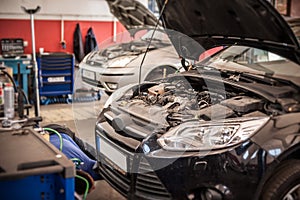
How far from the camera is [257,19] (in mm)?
2279

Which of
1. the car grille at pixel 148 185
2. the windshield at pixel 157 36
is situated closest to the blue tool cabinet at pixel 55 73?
the windshield at pixel 157 36

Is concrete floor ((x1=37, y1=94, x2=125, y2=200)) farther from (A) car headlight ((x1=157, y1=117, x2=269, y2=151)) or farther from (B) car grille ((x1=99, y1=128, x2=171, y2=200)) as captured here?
(A) car headlight ((x1=157, y1=117, x2=269, y2=151))

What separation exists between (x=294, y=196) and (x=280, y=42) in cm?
85

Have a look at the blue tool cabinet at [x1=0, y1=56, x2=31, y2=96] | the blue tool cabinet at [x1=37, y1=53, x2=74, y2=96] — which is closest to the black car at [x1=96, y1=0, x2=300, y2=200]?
the blue tool cabinet at [x1=37, y1=53, x2=74, y2=96]

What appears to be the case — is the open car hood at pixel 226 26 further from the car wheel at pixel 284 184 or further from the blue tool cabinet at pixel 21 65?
the blue tool cabinet at pixel 21 65

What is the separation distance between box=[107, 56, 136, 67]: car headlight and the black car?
2298 mm

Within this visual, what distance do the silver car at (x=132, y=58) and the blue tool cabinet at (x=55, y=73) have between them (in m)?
0.28

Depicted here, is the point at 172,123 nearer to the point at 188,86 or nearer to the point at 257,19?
the point at 188,86

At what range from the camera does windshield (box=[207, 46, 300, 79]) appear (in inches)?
99.3

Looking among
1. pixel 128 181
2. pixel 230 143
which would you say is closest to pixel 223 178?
pixel 230 143

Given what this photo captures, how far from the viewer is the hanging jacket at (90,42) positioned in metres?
8.06

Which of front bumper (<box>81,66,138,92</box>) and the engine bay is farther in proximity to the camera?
front bumper (<box>81,66,138,92</box>)

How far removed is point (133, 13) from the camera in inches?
230

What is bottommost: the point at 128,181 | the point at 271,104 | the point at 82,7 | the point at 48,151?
the point at 128,181
